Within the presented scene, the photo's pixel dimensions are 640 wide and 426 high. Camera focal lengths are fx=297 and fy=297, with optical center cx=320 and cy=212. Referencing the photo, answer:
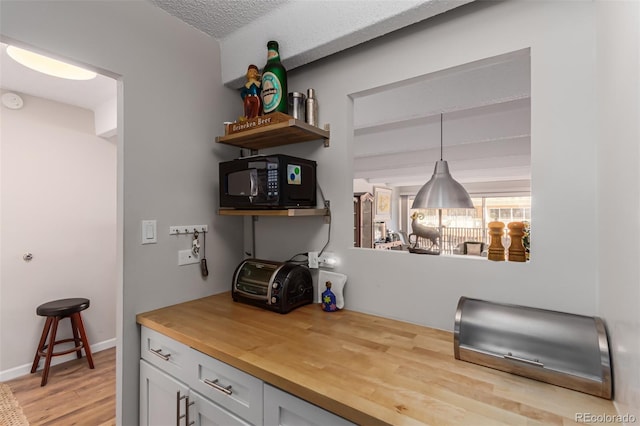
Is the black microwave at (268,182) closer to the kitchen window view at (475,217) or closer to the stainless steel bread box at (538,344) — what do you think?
the stainless steel bread box at (538,344)

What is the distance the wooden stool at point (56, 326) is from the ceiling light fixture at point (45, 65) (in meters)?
1.81

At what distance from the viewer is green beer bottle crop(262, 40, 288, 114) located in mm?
1512

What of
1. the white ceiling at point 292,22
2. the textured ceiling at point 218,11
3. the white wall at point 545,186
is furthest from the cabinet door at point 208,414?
the textured ceiling at point 218,11

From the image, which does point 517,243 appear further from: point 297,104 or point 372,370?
point 297,104

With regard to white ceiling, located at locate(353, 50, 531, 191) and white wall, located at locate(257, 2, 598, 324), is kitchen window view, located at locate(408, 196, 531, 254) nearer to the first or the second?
white ceiling, located at locate(353, 50, 531, 191)

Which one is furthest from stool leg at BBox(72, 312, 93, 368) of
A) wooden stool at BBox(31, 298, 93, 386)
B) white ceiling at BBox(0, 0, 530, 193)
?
white ceiling at BBox(0, 0, 530, 193)

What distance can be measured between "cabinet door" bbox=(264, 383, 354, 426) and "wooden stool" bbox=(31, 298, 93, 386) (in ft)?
8.01

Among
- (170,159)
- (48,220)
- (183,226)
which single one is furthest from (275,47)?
(48,220)

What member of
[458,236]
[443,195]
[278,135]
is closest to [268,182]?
[278,135]

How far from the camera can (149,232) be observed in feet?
4.92

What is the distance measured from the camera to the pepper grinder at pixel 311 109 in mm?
1567

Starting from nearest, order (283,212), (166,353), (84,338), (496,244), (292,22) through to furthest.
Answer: (496,244) < (166,353) < (283,212) < (292,22) < (84,338)

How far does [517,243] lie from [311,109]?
113cm

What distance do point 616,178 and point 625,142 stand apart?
12 centimetres
